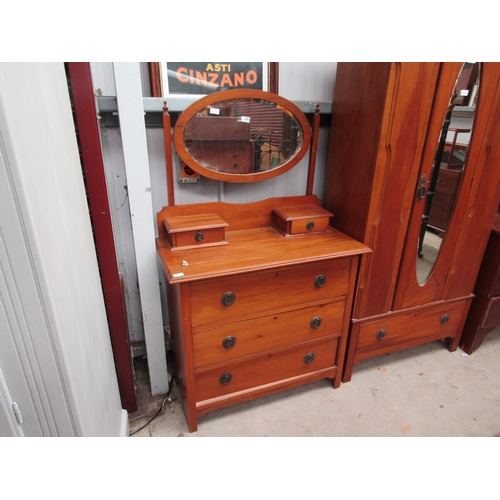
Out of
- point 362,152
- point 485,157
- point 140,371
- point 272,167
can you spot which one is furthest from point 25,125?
point 485,157

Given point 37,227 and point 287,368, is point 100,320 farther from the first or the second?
point 287,368

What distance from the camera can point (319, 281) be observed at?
4.87 feet

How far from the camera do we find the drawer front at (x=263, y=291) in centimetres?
132

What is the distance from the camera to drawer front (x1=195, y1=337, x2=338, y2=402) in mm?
1482

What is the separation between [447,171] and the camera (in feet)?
5.24

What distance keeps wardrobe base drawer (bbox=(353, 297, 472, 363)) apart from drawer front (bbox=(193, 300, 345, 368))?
202 mm

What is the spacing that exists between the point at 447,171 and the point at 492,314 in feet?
3.28

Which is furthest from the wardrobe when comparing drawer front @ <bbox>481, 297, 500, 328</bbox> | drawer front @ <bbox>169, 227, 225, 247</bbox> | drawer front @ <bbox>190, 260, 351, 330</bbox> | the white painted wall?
the white painted wall

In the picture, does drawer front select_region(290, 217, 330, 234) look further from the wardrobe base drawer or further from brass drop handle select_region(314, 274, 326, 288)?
the wardrobe base drawer

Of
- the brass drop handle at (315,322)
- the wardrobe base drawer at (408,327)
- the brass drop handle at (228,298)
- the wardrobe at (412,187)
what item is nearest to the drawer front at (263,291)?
the brass drop handle at (228,298)

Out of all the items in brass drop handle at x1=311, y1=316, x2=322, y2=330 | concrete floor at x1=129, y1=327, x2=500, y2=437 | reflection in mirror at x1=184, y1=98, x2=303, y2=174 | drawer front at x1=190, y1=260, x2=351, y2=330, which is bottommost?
concrete floor at x1=129, y1=327, x2=500, y2=437

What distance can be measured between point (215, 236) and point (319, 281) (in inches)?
20.4

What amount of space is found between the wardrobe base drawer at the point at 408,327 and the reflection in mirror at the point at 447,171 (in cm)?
23

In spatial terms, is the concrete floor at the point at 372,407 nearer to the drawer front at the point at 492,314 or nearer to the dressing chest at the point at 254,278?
the dressing chest at the point at 254,278
